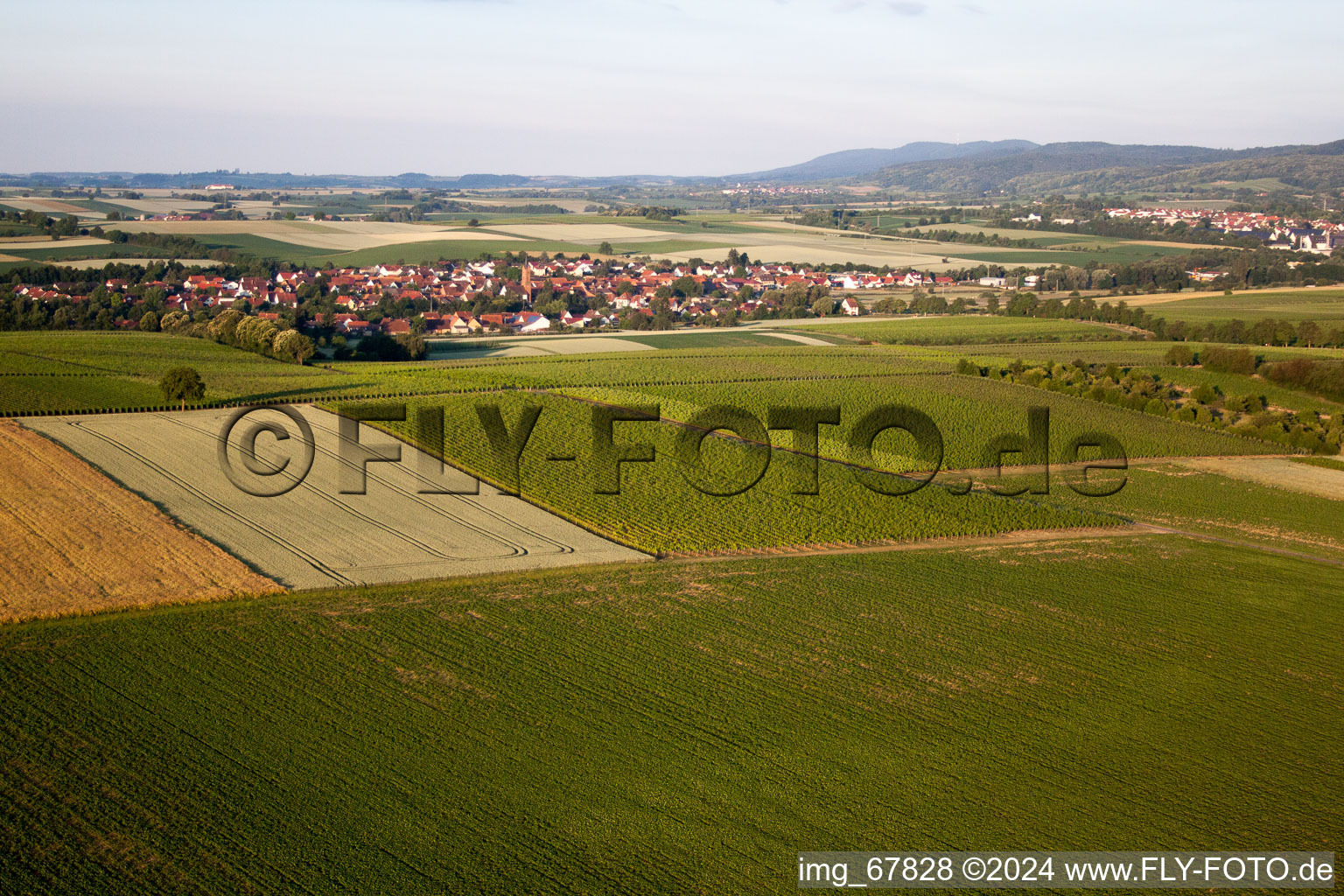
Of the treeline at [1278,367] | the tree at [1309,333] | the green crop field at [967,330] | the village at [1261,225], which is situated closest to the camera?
the treeline at [1278,367]

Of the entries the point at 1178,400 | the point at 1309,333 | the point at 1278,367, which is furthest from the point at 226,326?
the point at 1309,333

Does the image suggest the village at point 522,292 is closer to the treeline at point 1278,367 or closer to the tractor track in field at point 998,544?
the treeline at point 1278,367

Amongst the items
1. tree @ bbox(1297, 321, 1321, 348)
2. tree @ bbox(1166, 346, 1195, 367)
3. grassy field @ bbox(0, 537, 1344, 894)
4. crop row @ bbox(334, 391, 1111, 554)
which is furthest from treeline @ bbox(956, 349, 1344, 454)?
grassy field @ bbox(0, 537, 1344, 894)

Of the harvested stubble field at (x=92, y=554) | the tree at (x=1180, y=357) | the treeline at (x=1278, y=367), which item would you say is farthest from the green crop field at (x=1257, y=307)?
the harvested stubble field at (x=92, y=554)

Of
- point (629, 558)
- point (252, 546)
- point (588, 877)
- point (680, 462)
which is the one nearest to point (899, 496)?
point (680, 462)

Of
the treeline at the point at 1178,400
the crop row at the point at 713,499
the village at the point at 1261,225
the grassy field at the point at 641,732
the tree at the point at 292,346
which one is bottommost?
the grassy field at the point at 641,732

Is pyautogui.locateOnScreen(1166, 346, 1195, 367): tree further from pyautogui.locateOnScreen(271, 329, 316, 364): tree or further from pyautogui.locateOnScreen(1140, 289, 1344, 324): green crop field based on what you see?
pyautogui.locateOnScreen(271, 329, 316, 364): tree
